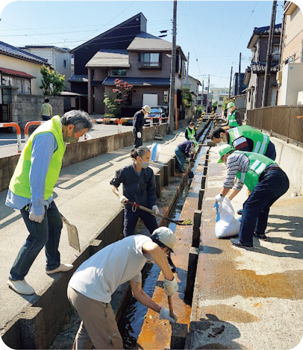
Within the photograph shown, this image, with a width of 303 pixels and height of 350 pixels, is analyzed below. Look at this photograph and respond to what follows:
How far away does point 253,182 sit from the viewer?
15.7 feet

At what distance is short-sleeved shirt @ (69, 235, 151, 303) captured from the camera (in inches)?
100

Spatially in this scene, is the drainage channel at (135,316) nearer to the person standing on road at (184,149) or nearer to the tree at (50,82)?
the person standing on road at (184,149)

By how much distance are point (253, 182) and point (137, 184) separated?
1.71 meters

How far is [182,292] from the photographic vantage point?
5059 mm

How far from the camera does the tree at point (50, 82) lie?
22689mm

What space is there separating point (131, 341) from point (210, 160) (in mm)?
11218

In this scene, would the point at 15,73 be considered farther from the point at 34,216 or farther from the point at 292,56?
the point at 34,216

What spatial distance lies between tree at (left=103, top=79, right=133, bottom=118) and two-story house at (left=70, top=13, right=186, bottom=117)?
71 cm

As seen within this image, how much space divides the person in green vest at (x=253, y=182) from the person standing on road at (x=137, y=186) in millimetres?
1133

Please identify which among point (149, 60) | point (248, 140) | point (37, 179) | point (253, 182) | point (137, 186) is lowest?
point (137, 186)

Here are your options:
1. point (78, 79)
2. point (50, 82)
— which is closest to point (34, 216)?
point (50, 82)

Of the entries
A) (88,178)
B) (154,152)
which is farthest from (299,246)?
(154,152)

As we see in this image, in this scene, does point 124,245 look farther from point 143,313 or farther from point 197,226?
point 197,226

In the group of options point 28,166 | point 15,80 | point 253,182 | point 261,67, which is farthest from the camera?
point 261,67
